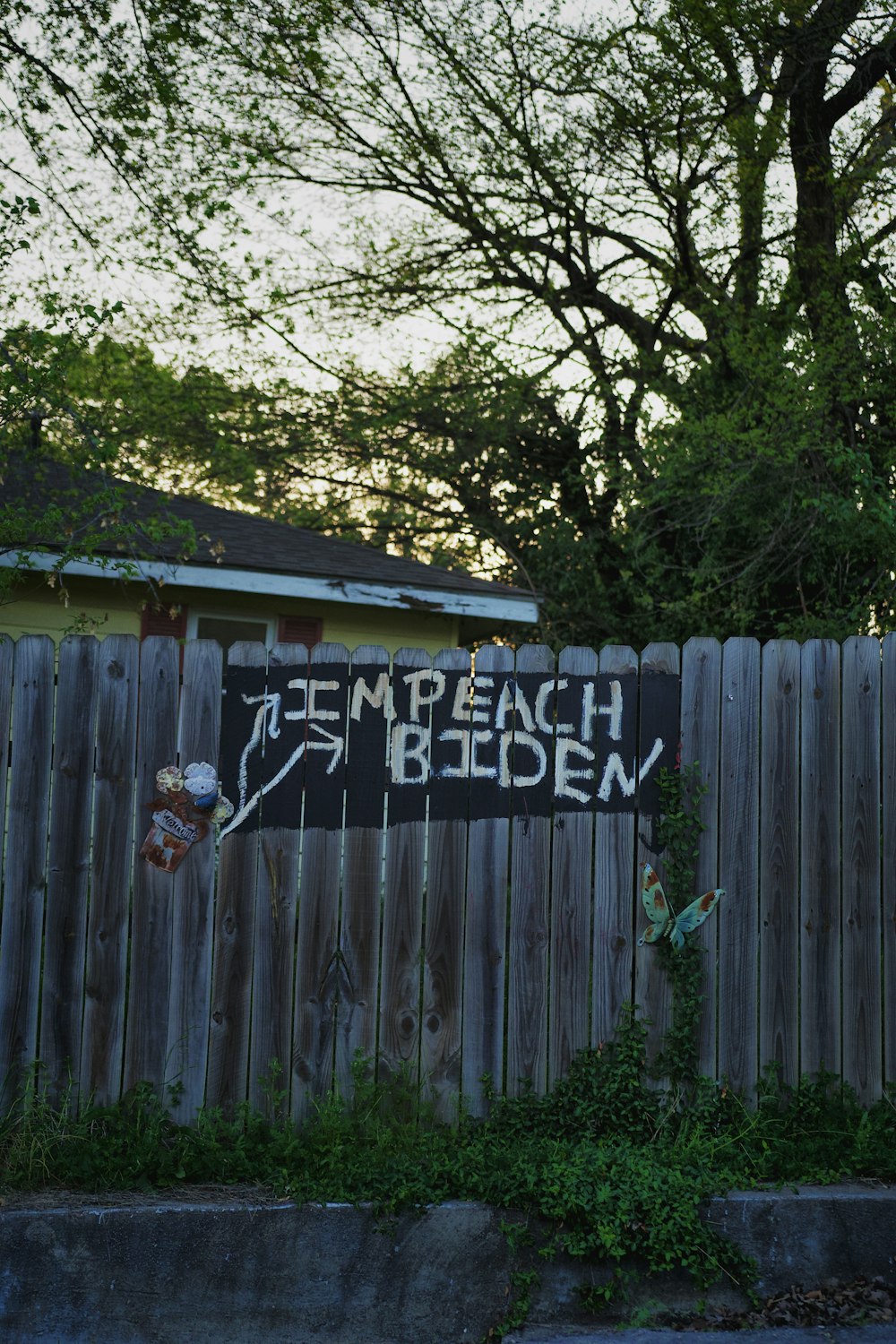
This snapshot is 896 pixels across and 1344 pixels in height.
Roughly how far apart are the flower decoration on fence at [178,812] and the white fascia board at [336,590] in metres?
5.43

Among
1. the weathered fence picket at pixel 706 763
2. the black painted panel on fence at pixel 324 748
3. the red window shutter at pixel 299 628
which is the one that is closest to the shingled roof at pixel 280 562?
the red window shutter at pixel 299 628

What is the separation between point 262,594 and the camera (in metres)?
11.2

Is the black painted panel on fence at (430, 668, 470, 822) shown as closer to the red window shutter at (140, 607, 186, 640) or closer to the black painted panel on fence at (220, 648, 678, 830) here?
the black painted panel on fence at (220, 648, 678, 830)

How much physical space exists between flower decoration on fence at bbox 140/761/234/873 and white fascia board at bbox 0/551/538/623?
5435 mm

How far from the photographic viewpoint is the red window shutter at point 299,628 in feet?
37.9

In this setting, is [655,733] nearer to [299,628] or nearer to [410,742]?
[410,742]

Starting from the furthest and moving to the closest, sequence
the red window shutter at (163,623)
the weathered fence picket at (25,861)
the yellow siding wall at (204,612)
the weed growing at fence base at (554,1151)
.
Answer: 1. the red window shutter at (163,623)
2. the yellow siding wall at (204,612)
3. the weathered fence picket at (25,861)
4. the weed growing at fence base at (554,1151)

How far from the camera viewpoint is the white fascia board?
10075mm

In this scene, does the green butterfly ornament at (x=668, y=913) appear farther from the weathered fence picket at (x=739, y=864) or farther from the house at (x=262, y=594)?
the house at (x=262, y=594)

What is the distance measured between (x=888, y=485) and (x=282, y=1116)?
29.0 ft

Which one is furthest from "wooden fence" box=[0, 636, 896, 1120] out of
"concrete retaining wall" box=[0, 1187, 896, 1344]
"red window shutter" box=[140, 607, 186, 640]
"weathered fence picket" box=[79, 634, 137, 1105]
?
"red window shutter" box=[140, 607, 186, 640]

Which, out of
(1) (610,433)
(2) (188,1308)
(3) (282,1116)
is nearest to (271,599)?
(1) (610,433)

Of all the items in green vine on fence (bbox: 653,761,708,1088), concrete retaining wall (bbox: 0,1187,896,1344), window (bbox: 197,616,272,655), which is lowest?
concrete retaining wall (bbox: 0,1187,896,1344)

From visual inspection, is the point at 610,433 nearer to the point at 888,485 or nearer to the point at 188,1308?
the point at 888,485
